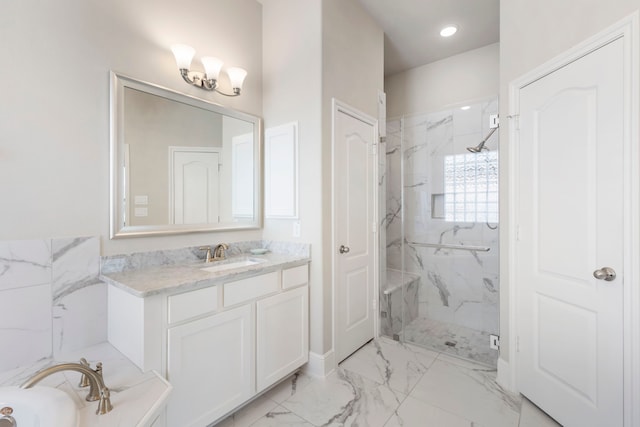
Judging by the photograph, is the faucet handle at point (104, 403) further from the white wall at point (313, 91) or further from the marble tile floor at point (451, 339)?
the marble tile floor at point (451, 339)

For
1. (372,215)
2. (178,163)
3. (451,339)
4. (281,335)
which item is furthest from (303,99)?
(451,339)

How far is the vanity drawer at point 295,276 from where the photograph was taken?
1985 mm

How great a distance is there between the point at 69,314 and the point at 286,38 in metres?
2.35

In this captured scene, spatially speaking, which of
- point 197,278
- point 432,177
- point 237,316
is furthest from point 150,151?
point 432,177

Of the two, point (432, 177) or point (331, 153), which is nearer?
point (331, 153)

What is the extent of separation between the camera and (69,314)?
1.49 metres

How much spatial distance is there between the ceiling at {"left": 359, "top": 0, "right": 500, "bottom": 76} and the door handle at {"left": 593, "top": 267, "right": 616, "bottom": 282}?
7.76 feet

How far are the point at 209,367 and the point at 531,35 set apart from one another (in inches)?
108

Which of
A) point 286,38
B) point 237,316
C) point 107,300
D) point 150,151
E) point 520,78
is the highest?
point 286,38

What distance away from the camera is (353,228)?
2488 millimetres

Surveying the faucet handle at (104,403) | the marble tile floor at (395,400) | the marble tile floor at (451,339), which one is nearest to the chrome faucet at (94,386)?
the faucet handle at (104,403)

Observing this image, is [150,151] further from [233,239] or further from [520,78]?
[520,78]

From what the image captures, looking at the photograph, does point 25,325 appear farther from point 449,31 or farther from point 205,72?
point 449,31

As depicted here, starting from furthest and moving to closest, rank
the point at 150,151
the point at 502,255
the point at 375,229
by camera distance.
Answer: the point at 375,229 → the point at 502,255 → the point at 150,151
